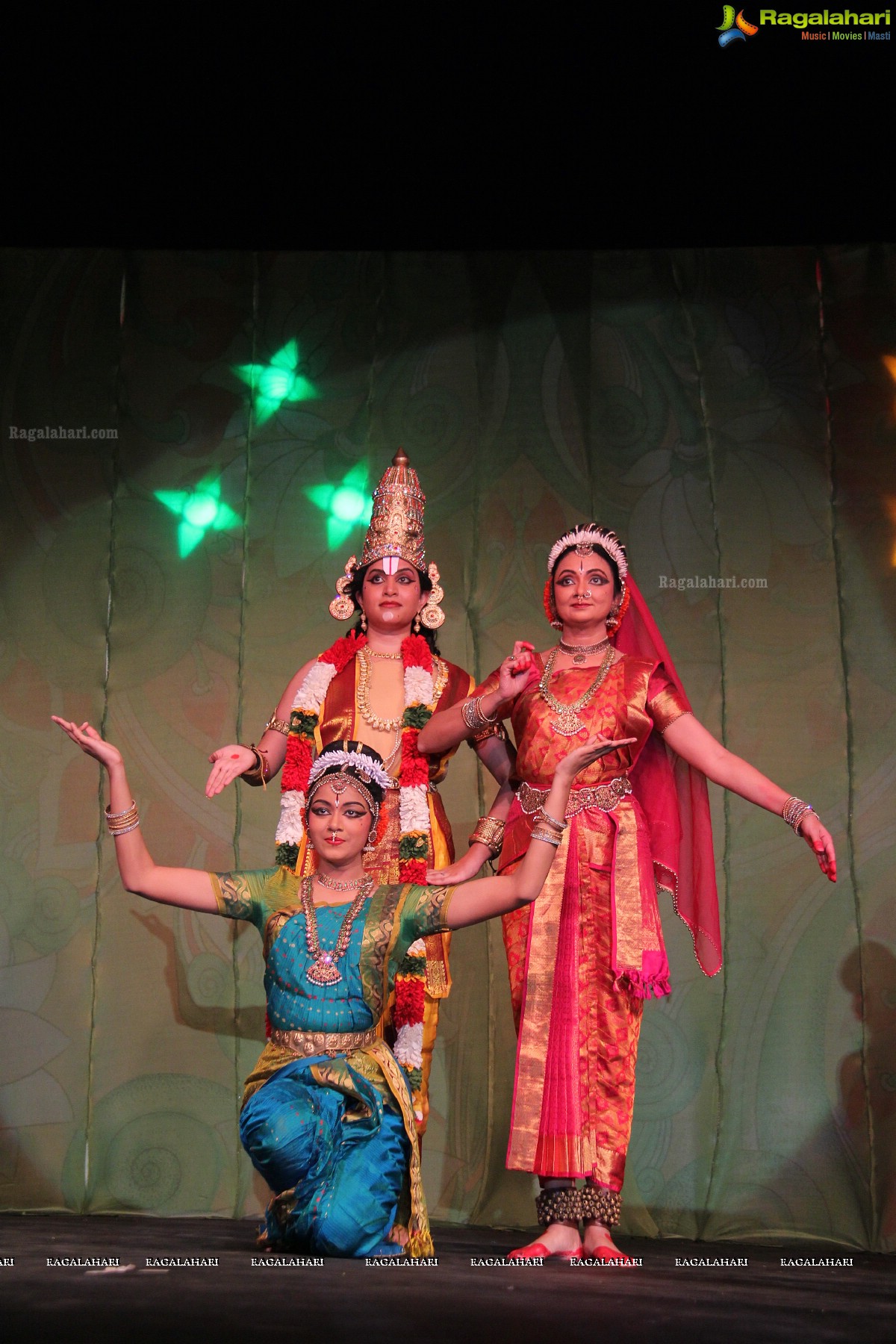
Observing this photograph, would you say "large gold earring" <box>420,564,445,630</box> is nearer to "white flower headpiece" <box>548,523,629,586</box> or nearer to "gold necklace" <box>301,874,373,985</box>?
"white flower headpiece" <box>548,523,629,586</box>

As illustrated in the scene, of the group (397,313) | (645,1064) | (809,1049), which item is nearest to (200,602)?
(397,313)

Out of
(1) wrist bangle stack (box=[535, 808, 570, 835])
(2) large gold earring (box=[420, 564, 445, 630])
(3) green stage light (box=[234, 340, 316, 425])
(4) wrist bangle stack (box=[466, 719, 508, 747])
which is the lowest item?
(1) wrist bangle stack (box=[535, 808, 570, 835])

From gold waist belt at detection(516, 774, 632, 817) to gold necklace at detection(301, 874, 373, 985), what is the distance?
1.54 feet

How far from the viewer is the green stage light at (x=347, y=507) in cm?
437

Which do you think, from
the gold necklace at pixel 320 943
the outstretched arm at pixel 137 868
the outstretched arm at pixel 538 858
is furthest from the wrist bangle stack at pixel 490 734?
the outstretched arm at pixel 137 868

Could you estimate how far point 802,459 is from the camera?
4312mm

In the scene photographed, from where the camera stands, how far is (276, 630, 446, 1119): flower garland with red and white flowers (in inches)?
122

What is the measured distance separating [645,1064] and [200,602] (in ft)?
6.37

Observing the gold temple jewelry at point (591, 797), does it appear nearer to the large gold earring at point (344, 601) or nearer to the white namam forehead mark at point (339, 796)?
the white namam forehead mark at point (339, 796)

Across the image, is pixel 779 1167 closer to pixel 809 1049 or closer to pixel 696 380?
pixel 809 1049

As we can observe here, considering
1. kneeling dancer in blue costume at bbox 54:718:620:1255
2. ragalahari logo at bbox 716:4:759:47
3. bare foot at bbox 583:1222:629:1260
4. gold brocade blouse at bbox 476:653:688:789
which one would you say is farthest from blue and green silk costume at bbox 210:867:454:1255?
ragalahari logo at bbox 716:4:759:47

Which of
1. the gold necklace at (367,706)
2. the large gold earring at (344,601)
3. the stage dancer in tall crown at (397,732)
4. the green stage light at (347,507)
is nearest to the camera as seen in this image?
the stage dancer in tall crown at (397,732)

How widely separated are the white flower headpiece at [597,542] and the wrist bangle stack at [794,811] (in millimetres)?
674

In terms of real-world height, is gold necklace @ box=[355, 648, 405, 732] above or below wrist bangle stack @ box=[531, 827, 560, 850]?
above
